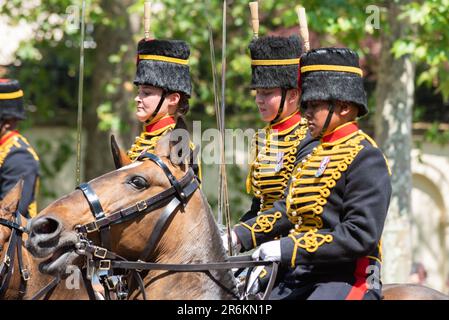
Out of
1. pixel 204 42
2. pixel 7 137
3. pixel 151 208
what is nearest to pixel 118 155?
pixel 151 208

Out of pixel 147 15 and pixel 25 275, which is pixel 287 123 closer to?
pixel 147 15

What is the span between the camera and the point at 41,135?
714 inches

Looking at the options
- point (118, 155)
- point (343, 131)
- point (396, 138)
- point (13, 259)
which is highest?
point (343, 131)

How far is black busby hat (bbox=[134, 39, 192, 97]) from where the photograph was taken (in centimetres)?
627

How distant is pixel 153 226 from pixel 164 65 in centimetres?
194

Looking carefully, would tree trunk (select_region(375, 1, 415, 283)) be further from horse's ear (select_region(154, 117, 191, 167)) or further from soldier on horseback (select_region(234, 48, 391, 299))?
horse's ear (select_region(154, 117, 191, 167))

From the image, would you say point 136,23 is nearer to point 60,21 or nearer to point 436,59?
point 60,21

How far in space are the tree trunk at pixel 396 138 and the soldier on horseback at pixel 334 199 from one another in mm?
6169

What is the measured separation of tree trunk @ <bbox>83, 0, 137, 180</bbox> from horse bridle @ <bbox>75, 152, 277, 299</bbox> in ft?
30.9

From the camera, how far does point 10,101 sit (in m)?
8.23

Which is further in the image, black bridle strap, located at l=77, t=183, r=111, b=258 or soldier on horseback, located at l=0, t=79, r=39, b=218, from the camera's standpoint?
soldier on horseback, located at l=0, t=79, r=39, b=218

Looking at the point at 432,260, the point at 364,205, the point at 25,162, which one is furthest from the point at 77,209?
the point at 432,260

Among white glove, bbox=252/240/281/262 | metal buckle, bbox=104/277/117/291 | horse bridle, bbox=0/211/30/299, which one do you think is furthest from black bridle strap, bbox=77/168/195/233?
horse bridle, bbox=0/211/30/299

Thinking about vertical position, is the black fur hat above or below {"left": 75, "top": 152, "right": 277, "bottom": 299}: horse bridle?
above
